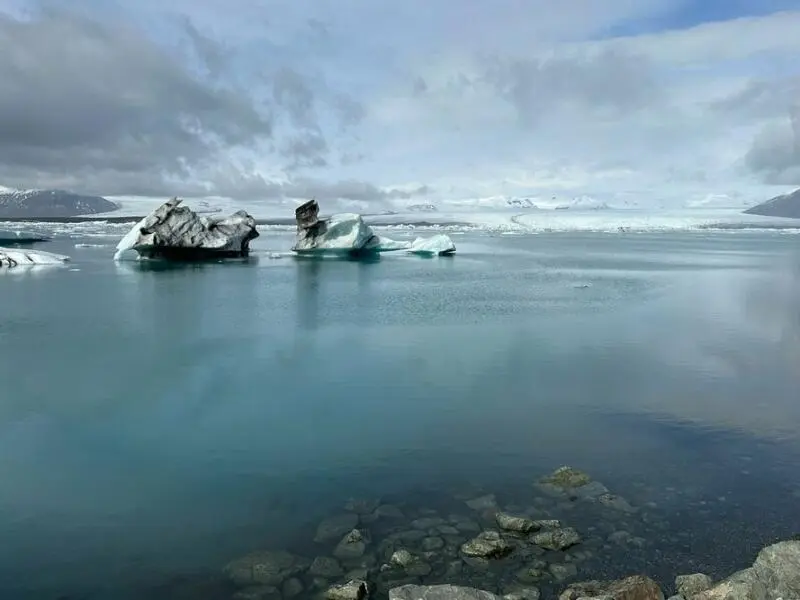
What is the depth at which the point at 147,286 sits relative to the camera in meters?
18.2

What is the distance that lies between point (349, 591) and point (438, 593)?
0.55 metres

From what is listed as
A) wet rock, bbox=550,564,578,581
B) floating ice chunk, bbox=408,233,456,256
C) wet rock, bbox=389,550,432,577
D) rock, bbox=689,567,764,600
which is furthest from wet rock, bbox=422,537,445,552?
floating ice chunk, bbox=408,233,456,256

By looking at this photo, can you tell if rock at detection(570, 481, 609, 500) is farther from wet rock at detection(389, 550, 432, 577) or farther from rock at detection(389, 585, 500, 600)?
rock at detection(389, 585, 500, 600)

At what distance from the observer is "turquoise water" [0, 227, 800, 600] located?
471 centimetres

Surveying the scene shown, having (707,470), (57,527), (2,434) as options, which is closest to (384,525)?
(57,527)

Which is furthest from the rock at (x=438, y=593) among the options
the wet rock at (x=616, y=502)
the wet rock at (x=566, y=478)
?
the wet rock at (x=566, y=478)

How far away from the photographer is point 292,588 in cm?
407

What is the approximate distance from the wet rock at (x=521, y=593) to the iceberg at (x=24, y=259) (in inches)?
915

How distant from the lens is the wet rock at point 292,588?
402 cm

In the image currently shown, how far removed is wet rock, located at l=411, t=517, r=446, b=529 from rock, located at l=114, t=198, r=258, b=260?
22.5m

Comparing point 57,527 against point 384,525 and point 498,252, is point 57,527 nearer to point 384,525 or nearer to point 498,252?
point 384,525

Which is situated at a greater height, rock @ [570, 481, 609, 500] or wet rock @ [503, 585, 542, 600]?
rock @ [570, 481, 609, 500]

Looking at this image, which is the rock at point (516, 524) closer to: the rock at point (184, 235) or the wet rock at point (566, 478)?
the wet rock at point (566, 478)

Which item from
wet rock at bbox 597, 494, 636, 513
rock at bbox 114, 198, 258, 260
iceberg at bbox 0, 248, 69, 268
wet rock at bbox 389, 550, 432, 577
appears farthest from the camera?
rock at bbox 114, 198, 258, 260
